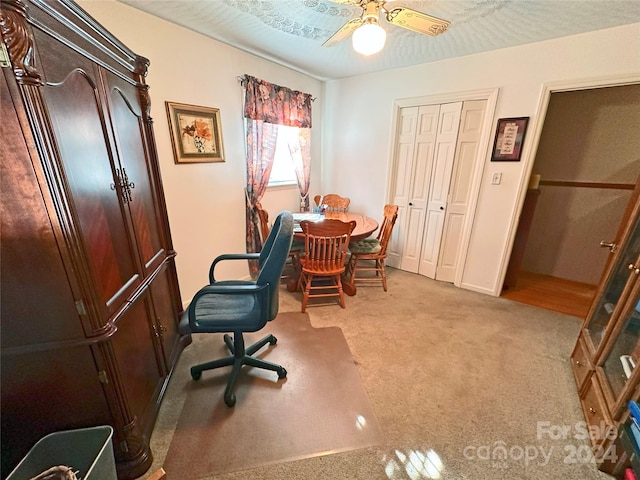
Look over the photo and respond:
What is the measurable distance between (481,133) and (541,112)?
0.47m

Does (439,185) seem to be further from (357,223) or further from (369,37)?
(369,37)

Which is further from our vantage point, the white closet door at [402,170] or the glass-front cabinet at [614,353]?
the white closet door at [402,170]

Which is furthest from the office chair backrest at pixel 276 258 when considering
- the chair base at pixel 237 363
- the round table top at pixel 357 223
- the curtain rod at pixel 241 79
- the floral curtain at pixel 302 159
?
the floral curtain at pixel 302 159

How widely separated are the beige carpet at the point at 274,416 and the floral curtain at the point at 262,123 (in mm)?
1516

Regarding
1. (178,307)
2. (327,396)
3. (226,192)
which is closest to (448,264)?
(327,396)

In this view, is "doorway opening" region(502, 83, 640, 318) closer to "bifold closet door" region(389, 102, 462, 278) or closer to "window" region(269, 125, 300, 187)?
"bifold closet door" region(389, 102, 462, 278)

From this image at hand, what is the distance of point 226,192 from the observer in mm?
2748

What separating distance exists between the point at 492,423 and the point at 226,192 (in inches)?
111

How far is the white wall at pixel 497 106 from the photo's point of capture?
2.06 meters

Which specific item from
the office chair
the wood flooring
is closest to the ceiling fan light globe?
the office chair

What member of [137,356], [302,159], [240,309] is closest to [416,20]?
[240,309]

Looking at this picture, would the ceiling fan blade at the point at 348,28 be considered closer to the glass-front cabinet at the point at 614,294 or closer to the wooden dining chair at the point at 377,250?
the wooden dining chair at the point at 377,250

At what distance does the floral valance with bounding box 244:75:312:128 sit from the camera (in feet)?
8.91

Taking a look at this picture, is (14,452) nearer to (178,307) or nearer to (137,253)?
(137,253)
